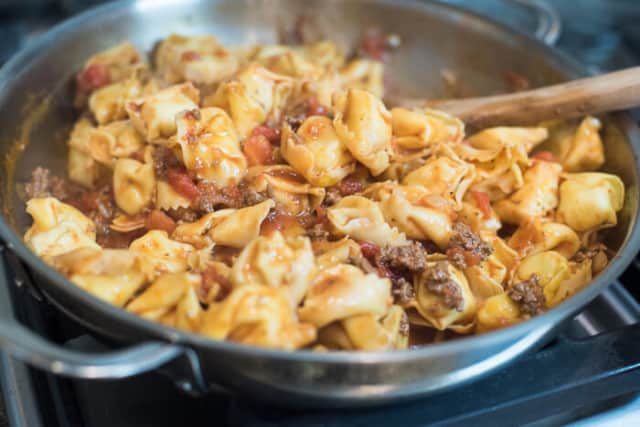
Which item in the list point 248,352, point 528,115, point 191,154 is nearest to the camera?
point 248,352

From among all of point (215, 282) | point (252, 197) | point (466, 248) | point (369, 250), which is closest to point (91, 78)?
point (252, 197)

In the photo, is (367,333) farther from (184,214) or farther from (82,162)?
(82,162)

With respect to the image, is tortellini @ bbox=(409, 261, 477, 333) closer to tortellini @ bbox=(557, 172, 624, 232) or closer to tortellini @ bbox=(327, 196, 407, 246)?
tortellini @ bbox=(327, 196, 407, 246)

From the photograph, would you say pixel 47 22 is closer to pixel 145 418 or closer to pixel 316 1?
pixel 316 1

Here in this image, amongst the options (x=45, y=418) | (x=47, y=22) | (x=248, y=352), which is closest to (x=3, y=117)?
(x=45, y=418)

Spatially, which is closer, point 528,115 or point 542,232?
point 542,232

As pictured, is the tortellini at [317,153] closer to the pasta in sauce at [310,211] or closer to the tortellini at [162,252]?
the pasta in sauce at [310,211]

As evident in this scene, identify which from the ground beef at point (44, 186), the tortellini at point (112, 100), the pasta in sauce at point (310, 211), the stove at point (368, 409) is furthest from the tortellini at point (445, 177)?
the ground beef at point (44, 186)
